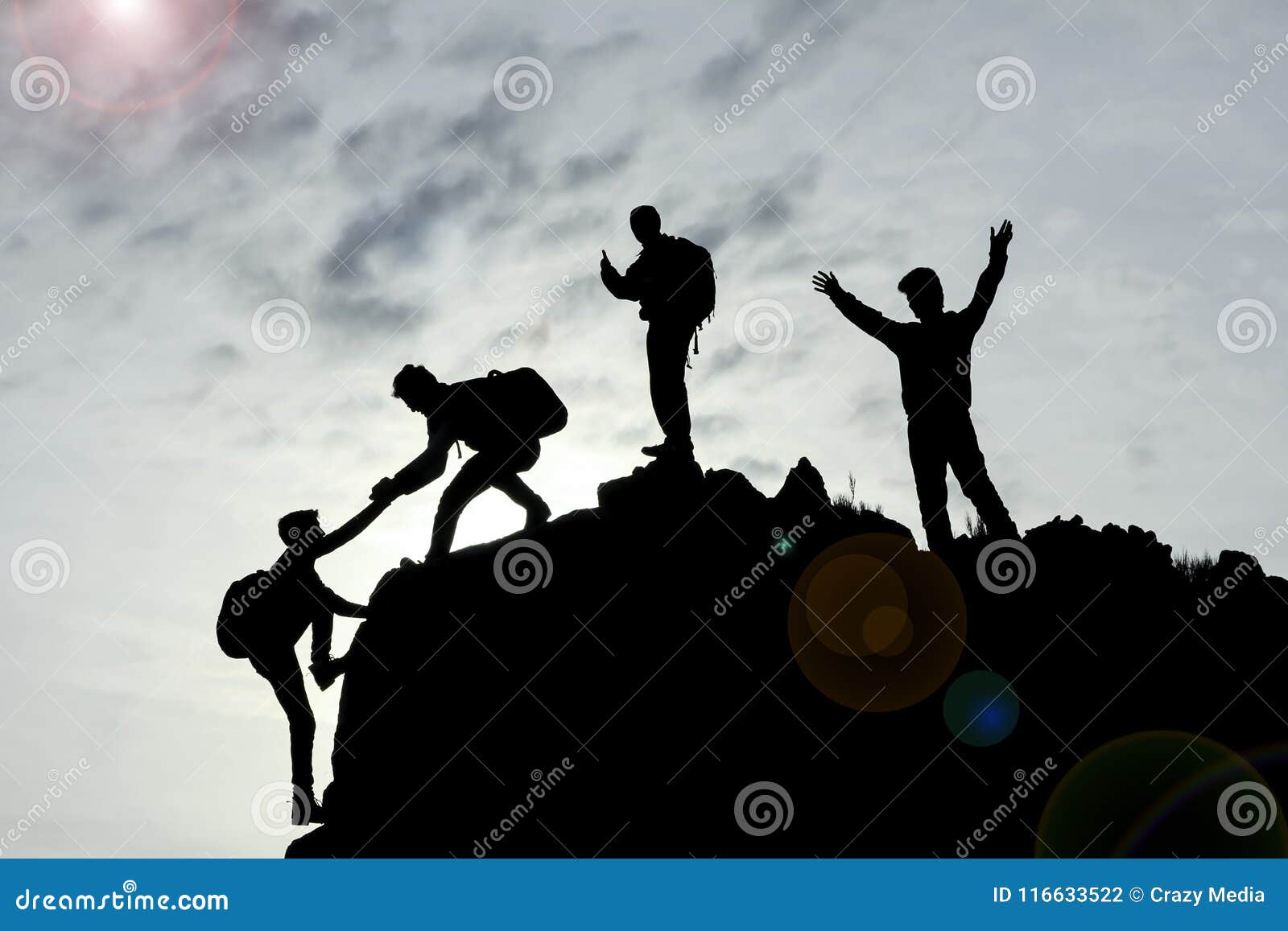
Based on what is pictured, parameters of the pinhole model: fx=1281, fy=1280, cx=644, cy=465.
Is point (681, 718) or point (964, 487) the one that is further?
point (964, 487)

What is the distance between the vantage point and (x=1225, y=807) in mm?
9195

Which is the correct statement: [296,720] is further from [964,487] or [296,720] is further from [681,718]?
[964,487]

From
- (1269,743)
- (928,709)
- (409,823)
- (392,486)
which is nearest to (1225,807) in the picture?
(1269,743)

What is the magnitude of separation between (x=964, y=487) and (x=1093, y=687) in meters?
2.24

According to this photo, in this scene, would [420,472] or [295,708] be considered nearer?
[420,472]

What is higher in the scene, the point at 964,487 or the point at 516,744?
the point at 964,487

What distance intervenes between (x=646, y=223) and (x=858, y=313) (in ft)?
6.87

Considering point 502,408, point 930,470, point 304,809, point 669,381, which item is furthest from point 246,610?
point 930,470

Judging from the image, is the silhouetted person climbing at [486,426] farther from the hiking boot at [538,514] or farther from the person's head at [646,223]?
the person's head at [646,223]

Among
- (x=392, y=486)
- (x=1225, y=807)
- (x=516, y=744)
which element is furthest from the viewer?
(x=392, y=486)

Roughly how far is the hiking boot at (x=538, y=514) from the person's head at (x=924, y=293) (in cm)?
372

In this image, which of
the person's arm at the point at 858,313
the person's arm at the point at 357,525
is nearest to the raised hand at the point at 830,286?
the person's arm at the point at 858,313

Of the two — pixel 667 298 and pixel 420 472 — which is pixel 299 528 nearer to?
pixel 420 472

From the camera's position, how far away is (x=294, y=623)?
11453mm
